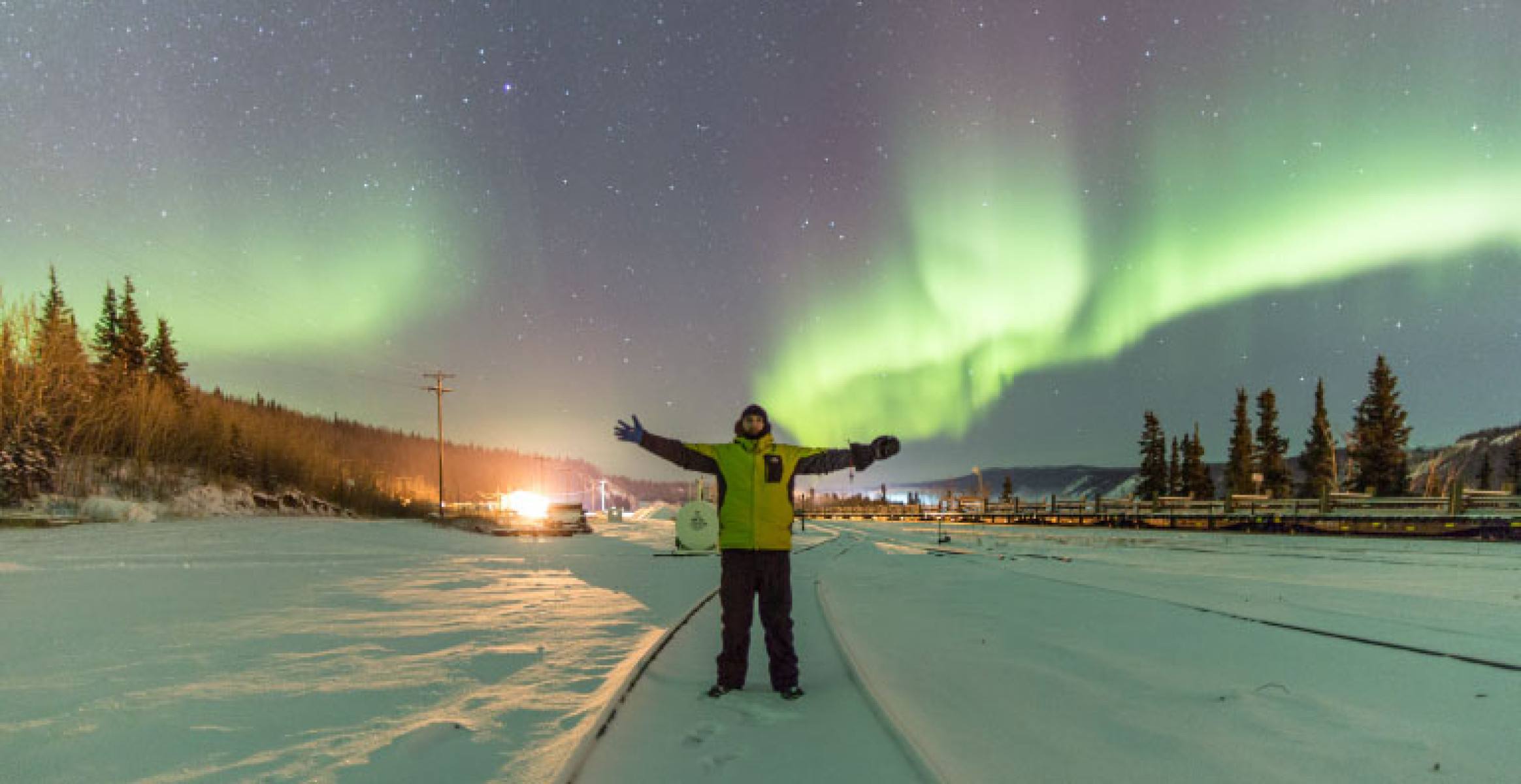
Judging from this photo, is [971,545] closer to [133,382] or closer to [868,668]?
[868,668]

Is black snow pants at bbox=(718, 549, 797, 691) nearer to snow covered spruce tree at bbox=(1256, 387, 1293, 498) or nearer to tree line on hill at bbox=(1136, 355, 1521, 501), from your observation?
tree line on hill at bbox=(1136, 355, 1521, 501)

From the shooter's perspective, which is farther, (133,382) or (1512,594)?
(133,382)

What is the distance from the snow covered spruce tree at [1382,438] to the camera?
54.8 meters

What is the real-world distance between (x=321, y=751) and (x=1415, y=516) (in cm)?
3173

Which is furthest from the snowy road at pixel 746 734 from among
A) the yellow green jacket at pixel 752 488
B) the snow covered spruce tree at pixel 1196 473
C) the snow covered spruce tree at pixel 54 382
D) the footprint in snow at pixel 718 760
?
the snow covered spruce tree at pixel 1196 473

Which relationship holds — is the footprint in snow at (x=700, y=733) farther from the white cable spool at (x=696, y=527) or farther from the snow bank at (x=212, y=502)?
the snow bank at (x=212, y=502)

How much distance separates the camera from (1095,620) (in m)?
8.70

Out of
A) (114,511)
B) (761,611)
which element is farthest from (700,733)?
(114,511)

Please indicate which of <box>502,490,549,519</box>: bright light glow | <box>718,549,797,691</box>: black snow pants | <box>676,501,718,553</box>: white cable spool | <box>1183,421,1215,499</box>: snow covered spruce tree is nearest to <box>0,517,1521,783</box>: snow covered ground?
<box>718,549,797,691</box>: black snow pants

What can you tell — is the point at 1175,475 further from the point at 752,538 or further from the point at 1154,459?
the point at 752,538

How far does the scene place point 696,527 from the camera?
21.2 metres

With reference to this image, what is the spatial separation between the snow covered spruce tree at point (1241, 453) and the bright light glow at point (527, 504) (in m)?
58.9

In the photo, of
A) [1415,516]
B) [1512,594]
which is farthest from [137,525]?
[1415,516]

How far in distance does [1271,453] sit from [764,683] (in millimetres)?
75170
